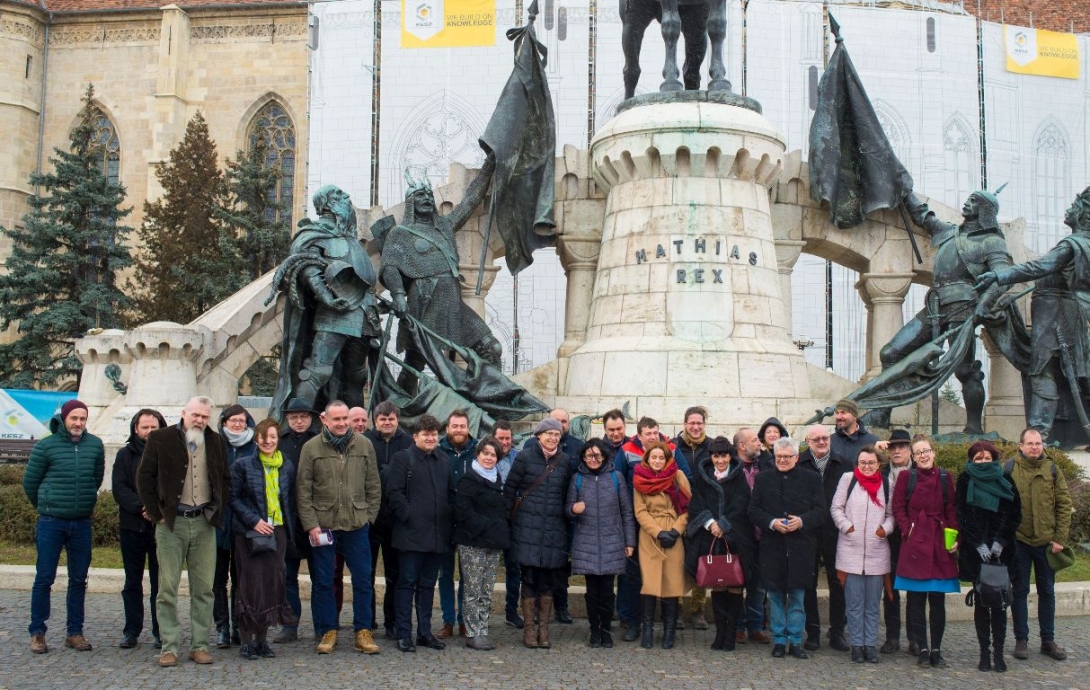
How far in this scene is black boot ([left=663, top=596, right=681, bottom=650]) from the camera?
723cm

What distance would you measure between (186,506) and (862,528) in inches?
157

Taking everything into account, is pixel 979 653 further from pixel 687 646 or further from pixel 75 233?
pixel 75 233

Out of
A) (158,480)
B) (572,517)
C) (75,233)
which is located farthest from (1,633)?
(75,233)

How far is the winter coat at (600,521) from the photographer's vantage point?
7.17 m

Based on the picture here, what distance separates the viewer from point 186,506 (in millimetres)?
6625

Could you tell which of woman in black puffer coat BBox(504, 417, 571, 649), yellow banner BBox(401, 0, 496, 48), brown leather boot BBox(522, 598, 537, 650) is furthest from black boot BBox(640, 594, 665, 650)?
yellow banner BBox(401, 0, 496, 48)

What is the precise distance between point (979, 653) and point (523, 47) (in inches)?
383

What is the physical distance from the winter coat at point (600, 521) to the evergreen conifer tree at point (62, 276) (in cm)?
2179

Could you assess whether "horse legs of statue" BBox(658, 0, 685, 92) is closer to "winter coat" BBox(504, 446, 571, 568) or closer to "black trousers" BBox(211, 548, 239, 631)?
"winter coat" BBox(504, 446, 571, 568)

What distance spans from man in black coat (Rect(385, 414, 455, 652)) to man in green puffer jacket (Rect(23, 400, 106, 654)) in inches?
73.4

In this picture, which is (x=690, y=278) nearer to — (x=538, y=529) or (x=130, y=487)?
(x=538, y=529)

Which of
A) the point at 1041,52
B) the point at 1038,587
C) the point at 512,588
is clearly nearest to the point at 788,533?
the point at 1038,587

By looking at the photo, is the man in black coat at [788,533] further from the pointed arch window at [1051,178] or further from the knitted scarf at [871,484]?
the pointed arch window at [1051,178]

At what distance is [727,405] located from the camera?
12.2 metres
